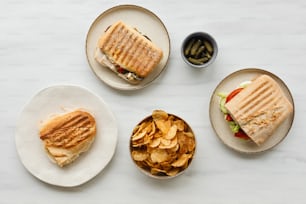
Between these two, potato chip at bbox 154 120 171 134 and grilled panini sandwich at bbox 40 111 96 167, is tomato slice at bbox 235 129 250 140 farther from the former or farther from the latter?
grilled panini sandwich at bbox 40 111 96 167

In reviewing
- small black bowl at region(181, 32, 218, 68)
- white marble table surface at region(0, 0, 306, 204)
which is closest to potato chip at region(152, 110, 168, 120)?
white marble table surface at region(0, 0, 306, 204)

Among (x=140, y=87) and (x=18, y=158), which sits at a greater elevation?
(x=140, y=87)

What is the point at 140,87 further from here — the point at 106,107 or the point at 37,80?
the point at 37,80

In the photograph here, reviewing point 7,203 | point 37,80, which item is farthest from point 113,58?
point 7,203

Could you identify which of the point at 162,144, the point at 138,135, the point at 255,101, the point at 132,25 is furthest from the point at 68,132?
the point at 255,101

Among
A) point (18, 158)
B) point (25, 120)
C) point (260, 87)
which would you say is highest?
point (260, 87)
